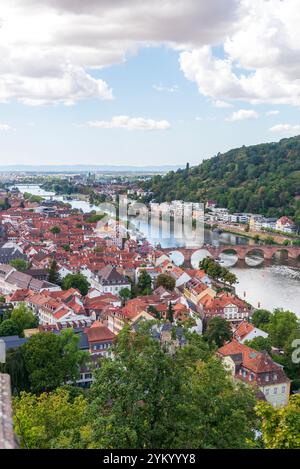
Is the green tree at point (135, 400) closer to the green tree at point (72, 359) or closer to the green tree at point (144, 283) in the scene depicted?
the green tree at point (72, 359)

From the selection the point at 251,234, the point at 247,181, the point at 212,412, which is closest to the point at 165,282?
the point at 212,412

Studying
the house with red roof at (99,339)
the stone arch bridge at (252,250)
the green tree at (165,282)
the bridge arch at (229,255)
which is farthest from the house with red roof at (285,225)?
the house with red roof at (99,339)

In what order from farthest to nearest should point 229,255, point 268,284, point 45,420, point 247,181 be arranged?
1. point 247,181
2. point 229,255
3. point 268,284
4. point 45,420

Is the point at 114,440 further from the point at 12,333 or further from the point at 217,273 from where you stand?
the point at 217,273

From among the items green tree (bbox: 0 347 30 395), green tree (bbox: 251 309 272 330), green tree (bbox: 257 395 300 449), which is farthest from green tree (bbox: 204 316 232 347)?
green tree (bbox: 257 395 300 449)

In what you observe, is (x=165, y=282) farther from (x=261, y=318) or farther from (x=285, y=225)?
(x=285, y=225)

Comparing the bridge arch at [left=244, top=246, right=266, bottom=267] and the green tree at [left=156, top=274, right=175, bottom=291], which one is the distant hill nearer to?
the bridge arch at [left=244, top=246, right=266, bottom=267]
